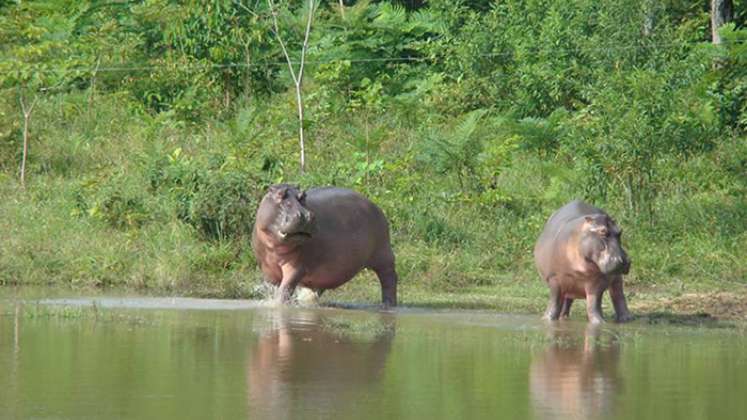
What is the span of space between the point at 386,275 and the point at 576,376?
4.78m

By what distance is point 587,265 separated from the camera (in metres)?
12.2

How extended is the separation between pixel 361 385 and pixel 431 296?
599 centimetres

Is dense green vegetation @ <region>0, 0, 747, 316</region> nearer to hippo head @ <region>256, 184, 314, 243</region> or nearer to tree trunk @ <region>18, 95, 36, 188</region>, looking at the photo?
tree trunk @ <region>18, 95, 36, 188</region>

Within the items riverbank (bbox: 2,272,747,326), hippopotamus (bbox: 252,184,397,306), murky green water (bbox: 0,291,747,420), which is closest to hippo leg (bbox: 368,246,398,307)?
hippopotamus (bbox: 252,184,397,306)

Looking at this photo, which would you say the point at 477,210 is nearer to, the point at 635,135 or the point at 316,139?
the point at 635,135

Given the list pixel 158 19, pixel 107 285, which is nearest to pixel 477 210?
pixel 107 285

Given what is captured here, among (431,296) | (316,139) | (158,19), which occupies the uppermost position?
(158,19)

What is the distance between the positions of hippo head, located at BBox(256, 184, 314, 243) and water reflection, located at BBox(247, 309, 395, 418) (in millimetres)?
685

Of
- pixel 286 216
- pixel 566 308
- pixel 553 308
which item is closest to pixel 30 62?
pixel 286 216

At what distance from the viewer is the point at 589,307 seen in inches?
482

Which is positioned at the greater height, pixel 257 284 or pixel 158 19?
pixel 158 19

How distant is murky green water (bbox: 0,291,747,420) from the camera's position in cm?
761

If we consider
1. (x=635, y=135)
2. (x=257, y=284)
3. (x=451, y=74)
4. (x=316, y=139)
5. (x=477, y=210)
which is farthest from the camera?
(x=451, y=74)

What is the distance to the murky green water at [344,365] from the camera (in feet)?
25.0
